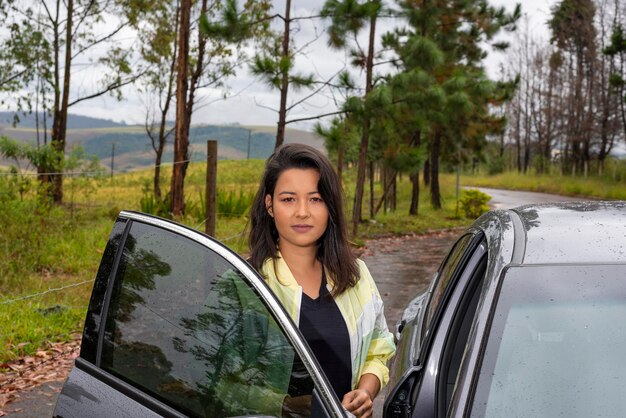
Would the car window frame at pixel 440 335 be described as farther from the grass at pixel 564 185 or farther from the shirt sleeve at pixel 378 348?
the grass at pixel 564 185

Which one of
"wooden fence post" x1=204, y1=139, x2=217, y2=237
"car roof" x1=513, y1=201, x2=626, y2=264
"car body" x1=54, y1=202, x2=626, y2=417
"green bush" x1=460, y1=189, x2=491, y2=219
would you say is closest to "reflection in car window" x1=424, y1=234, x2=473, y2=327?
"car roof" x1=513, y1=201, x2=626, y2=264

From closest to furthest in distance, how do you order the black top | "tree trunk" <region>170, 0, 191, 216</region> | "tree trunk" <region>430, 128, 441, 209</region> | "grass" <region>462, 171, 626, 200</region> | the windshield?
the windshield → the black top → "tree trunk" <region>170, 0, 191, 216</region> → "tree trunk" <region>430, 128, 441, 209</region> → "grass" <region>462, 171, 626, 200</region>

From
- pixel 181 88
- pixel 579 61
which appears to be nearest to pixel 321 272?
pixel 181 88

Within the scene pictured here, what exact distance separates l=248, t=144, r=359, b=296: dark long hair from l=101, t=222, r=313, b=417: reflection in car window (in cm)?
50

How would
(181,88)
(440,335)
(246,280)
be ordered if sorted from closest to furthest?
(246,280)
(440,335)
(181,88)

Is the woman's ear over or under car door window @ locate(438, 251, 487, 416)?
over

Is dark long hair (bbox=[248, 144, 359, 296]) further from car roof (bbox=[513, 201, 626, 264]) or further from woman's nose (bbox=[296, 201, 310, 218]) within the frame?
car roof (bbox=[513, 201, 626, 264])

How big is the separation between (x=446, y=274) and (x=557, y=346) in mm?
1261

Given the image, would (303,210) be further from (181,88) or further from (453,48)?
(453,48)

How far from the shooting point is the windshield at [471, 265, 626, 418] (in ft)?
6.19

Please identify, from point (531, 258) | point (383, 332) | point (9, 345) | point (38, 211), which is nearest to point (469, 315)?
point (383, 332)

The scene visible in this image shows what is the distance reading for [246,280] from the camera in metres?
1.71

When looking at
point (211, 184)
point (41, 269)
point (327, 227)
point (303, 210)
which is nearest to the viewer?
point (303, 210)

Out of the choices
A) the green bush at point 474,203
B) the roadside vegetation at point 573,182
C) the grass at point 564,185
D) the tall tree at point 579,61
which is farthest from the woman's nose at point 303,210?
the tall tree at point 579,61
